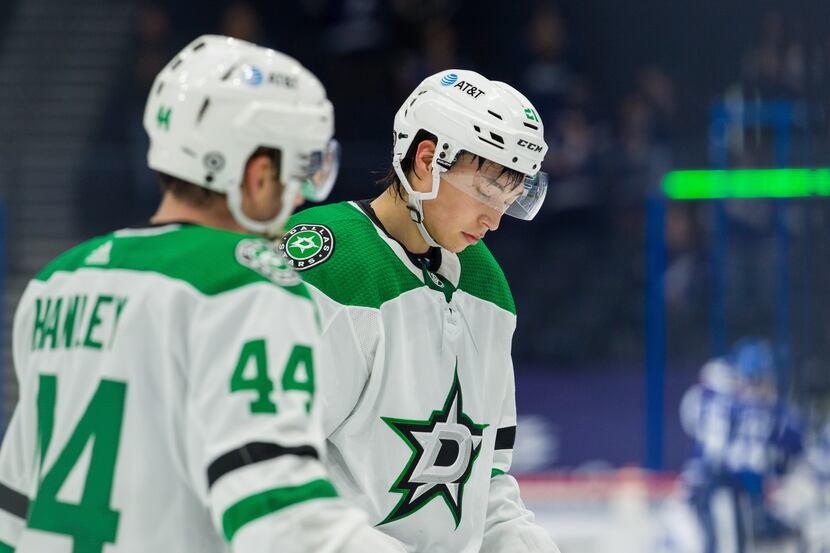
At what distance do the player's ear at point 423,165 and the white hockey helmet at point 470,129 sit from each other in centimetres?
2

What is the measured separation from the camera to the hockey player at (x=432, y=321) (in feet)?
6.59

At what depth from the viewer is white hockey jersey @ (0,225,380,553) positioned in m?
1.28

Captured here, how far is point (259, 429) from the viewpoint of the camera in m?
1.28

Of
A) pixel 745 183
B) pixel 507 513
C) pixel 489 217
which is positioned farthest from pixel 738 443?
pixel 489 217

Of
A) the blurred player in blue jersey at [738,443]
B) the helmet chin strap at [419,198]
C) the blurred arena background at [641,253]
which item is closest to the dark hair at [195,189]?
the helmet chin strap at [419,198]

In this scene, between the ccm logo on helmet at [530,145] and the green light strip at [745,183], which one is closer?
the ccm logo on helmet at [530,145]

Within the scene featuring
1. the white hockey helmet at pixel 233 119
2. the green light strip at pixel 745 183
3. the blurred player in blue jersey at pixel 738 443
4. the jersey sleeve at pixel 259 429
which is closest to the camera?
the jersey sleeve at pixel 259 429

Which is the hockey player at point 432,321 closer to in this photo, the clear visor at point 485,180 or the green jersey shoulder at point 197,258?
the clear visor at point 485,180

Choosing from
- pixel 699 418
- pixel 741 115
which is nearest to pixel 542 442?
pixel 699 418

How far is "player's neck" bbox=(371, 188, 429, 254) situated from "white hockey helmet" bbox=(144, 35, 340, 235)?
70 centimetres

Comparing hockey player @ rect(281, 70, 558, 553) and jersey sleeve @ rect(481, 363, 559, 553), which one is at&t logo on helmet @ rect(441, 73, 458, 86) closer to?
hockey player @ rect(281, 70, 558, 553)

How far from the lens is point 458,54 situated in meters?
A: 6.56

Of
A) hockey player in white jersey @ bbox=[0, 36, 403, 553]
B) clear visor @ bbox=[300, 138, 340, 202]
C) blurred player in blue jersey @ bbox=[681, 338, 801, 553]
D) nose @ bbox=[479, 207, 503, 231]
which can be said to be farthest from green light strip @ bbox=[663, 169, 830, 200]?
hockey player in white jersey @ bbox=[0, 36, 403, 553]

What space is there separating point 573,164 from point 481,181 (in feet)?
10.7
